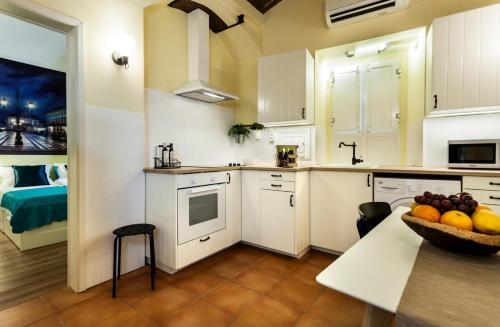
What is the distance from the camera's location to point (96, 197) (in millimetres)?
2072

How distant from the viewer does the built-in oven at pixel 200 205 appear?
7.30ft

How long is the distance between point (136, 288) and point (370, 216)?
1.92 meters

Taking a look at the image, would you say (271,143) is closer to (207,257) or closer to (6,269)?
(207,257)

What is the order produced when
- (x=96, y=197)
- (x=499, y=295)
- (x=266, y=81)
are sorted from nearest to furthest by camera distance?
(x=499, y=295)
(x=96, y=197)
(x=266, y=81)

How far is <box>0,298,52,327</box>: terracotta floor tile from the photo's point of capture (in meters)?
1.60

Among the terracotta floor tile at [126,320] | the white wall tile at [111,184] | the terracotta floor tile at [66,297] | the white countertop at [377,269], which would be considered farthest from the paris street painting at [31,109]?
the white countertop at [377,269]

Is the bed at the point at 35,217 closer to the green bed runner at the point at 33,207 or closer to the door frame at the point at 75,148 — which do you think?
the green bed runner at the point at 33,207

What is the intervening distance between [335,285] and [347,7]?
310 cm

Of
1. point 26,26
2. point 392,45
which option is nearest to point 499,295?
point 392,45

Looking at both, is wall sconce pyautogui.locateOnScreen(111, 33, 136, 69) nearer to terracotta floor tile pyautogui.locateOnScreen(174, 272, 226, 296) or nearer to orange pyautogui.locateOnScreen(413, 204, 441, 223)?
terracotta floor tile pyautogui.locateOnScreen(174, 272, 226, 296)

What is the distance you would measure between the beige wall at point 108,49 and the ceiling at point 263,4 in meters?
1.70

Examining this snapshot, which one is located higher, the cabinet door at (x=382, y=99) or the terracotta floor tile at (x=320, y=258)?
the cabinet door at (x=382, y=99)

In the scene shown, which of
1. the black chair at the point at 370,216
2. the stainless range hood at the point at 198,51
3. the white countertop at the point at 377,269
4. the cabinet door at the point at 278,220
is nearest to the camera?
the white countertop at the point at 377,269

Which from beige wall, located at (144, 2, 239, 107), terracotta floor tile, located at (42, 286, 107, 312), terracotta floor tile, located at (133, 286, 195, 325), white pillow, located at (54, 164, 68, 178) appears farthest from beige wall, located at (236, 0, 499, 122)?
white pillow, located at (54, 164, 68, 178)
